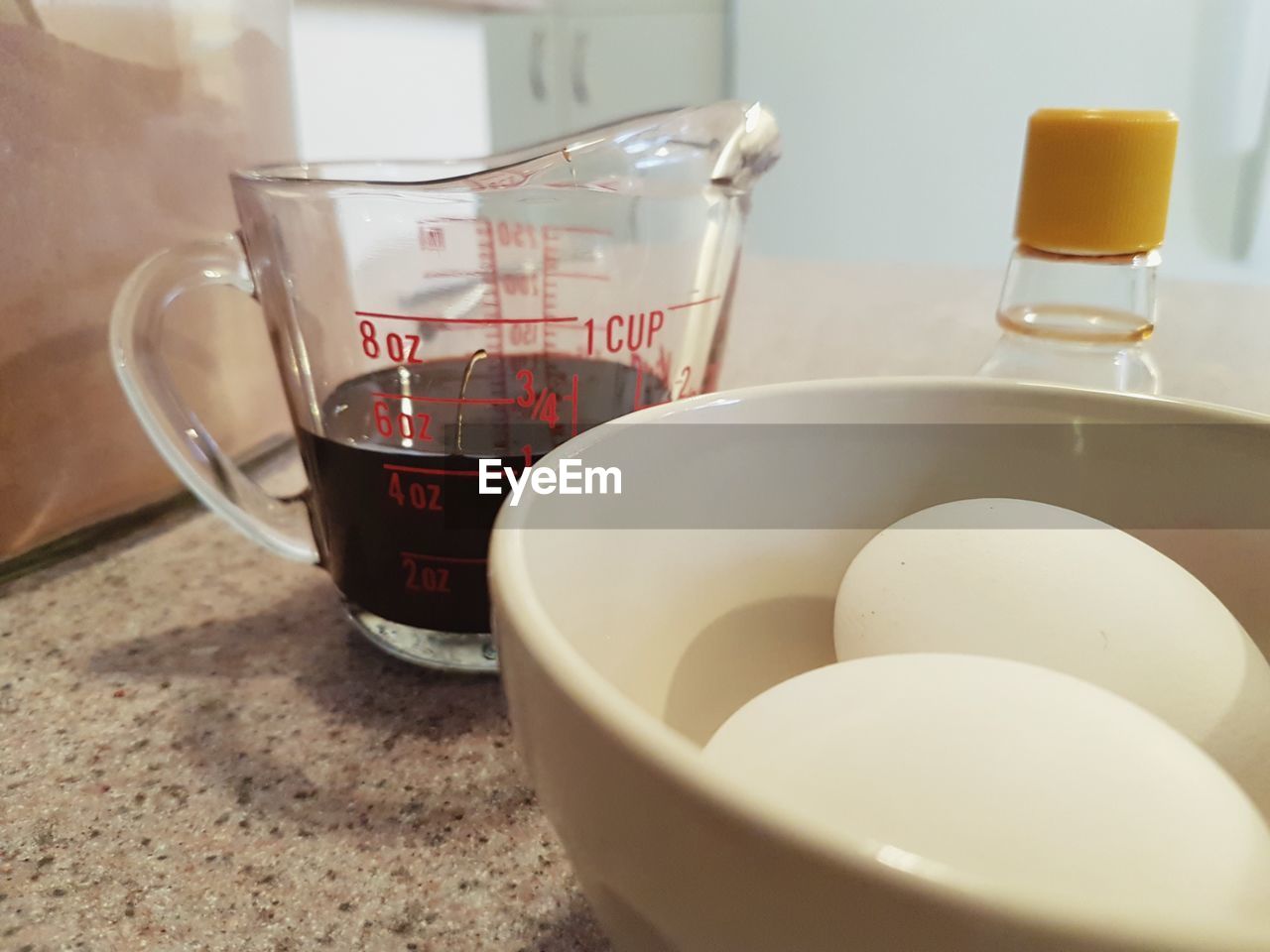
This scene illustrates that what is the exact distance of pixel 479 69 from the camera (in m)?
1.54

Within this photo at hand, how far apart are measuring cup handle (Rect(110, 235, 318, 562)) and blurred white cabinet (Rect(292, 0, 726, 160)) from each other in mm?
392

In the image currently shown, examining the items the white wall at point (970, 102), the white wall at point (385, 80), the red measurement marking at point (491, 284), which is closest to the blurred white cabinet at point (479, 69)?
the white wall at point (385, 80)

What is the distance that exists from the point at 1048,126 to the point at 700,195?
17 cm

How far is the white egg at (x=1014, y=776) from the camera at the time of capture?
0.61 feet

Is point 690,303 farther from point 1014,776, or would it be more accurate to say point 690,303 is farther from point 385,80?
point 385,80

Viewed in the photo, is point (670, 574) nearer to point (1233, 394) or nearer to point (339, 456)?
point (339, 456)

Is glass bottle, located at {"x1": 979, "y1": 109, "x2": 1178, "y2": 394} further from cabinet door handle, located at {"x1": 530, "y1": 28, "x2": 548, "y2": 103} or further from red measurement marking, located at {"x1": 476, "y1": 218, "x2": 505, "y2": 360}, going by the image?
cabinet door handle, located at {"x1": 530, "y1": 28, "x2": 548, "y2": 103}

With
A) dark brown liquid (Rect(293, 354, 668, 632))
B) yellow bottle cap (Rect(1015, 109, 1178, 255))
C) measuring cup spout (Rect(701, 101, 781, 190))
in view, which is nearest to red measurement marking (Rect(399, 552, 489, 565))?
dark brown liquid (Rect(293, 354, 668, 632))

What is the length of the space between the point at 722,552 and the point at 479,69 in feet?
4.63

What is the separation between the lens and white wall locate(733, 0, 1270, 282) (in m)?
2.52

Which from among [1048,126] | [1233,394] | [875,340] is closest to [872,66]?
[875,340]

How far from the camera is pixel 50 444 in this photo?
0.49 meters

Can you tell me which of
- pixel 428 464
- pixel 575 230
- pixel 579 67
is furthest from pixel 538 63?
pixel 428 464

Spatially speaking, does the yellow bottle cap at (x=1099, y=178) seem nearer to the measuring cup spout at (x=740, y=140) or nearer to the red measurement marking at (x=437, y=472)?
the measuring cup spout at (x=740, y=140)
